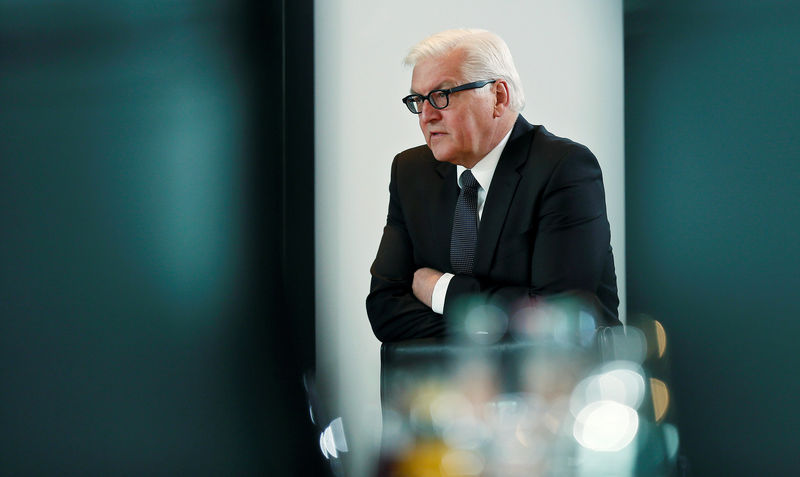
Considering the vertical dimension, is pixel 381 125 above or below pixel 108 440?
above

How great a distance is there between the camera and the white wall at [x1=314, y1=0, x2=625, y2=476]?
225 centimetres

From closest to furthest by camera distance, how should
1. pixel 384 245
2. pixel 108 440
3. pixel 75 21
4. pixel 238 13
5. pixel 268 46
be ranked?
pixel 75 21, pixel 108 440, pixel 384 245, pixel 238 13, pixel 268 46

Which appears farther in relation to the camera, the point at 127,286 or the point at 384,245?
the point at 384,245

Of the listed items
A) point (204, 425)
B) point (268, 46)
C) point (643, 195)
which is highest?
point (268, 46)

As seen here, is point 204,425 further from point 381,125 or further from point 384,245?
point 381,125

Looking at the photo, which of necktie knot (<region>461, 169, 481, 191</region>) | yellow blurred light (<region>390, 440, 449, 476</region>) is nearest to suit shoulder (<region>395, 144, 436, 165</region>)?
necktie knot (<region>461, 169, 481, 191</region>)

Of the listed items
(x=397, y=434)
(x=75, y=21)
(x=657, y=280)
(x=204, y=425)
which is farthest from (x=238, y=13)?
(x=657, y=280)

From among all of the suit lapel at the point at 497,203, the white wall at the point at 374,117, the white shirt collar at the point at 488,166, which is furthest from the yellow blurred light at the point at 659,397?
the white shirt collar at the point at 488,166

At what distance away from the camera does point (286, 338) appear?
241 cm

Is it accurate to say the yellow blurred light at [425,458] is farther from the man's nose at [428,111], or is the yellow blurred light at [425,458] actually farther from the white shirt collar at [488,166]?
the man's nose at [428,111]

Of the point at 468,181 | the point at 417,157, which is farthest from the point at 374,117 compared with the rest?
the point at 468,181

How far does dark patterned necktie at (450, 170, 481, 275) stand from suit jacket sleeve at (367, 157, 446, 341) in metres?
0.13

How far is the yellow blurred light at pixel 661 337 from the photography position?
2092 millimetres

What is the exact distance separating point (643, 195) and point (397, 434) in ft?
3.82
